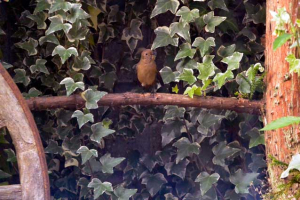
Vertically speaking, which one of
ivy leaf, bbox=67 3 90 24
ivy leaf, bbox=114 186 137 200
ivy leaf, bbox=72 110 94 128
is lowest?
ivy leaf, bbox=114 186 137 200

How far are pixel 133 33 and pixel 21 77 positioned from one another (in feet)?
1.66

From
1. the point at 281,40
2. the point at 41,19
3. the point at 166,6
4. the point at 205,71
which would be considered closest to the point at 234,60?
the point at 205,71

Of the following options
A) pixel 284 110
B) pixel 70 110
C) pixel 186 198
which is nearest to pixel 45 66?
pixel 70 110

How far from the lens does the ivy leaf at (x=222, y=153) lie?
1.72m

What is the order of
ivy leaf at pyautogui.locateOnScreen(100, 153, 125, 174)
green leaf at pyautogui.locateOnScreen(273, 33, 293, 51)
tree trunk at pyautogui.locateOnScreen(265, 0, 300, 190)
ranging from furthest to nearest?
ivy leaf at pyautogui.locateOnScreen(100, 153, 125, 174)
tree trunk at pyautogui.locateOnScreen(265, 0, 300, 190)
green leaf at pyautogui.locateOnScreen(273, 33, 293, 51)

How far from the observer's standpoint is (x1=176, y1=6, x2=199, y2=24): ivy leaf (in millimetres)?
1573

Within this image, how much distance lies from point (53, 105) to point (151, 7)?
60cm

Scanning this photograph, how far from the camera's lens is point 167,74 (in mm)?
1693

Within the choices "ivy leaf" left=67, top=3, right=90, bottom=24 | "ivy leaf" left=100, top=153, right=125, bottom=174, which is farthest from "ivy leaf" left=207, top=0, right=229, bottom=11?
"ivy leaf" left=100, top=153, right=125, bottom=174

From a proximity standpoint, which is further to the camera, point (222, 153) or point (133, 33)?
point (133, 33)

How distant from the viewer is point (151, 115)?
6.27 ft

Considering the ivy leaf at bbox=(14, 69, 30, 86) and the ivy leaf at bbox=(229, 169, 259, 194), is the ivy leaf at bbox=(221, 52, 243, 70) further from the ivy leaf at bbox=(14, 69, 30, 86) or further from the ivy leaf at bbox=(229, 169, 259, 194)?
the ivy leaf at bbox=(14, 69, 30, 86)

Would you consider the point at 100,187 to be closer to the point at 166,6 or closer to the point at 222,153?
the point at 222,153

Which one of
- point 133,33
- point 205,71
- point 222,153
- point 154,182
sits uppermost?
point 133,33
